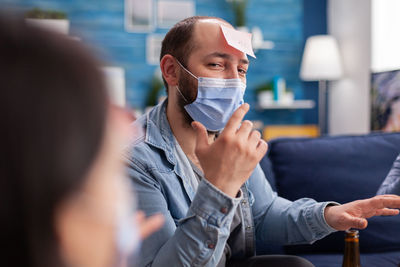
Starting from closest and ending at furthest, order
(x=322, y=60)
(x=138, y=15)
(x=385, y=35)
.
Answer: (x=385, y=35)
(x=322, y=60)
(x=138, y=15)

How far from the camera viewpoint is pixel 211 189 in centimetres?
77

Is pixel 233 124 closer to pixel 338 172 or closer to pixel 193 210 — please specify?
pixel 193 210

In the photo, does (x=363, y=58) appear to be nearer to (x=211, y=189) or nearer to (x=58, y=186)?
(x=211, y=189)

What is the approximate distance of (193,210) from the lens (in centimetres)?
80

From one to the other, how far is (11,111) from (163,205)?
0.82 meters

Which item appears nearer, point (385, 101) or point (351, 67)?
point (385, 101)

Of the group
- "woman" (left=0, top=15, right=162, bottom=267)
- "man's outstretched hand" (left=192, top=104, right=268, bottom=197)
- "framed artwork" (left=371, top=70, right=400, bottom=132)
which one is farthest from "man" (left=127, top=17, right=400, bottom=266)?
"framed artwork" (left=371, top=70, right=400, bottom=132)

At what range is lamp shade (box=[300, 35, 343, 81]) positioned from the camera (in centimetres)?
449

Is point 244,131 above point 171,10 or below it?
below

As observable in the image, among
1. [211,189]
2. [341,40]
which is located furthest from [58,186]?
[341,40]

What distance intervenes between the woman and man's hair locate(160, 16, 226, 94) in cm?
106

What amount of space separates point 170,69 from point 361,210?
2.53 ft

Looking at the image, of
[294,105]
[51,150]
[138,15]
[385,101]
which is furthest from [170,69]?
[294,105]

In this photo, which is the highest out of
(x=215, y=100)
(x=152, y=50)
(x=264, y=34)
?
(x=264, y=34)
